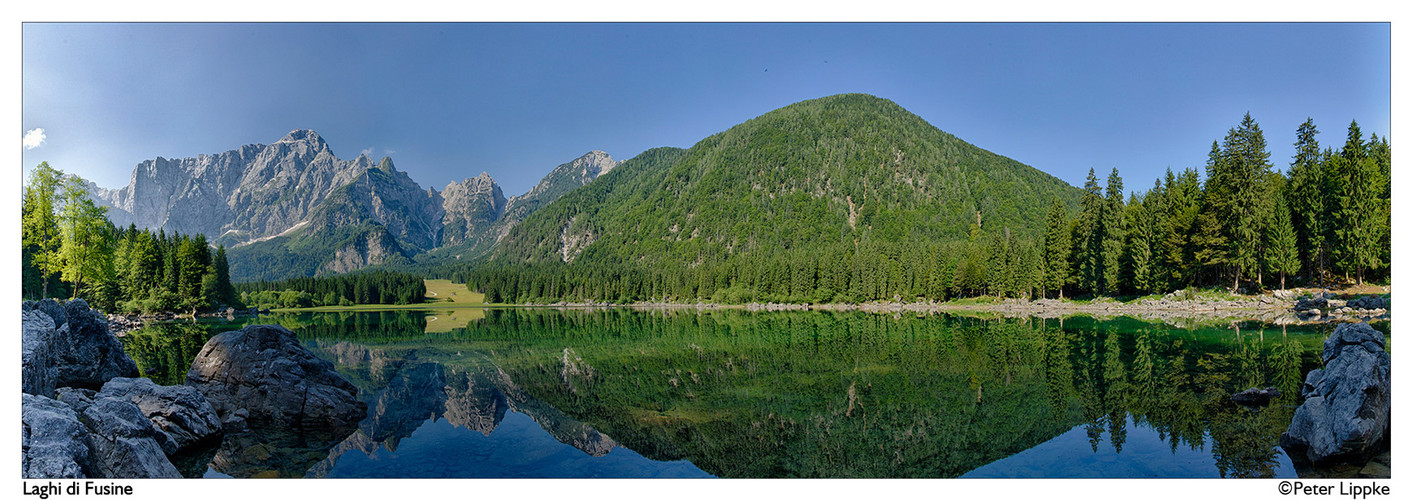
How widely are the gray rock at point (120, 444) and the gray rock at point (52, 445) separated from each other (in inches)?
16.5

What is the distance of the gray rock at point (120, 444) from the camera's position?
1066cm

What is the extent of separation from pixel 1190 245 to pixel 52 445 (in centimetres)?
6808

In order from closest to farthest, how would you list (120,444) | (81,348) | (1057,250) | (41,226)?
1. (120,444)
2. (81,348)
3. (41,226)
4. (1057,250)

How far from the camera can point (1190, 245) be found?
5284 cm

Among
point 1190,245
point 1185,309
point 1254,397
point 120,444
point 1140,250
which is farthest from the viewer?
point 1140,250

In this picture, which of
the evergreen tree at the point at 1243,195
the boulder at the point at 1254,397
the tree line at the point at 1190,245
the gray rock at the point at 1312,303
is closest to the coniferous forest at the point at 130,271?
the boulder at the point at 1254,397

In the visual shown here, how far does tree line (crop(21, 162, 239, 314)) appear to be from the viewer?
21812 mm


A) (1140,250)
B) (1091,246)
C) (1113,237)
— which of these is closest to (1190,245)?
(1140,250)

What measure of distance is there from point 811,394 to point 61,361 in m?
24.2

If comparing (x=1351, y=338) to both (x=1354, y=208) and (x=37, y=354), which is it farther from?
(x=37, y=354)

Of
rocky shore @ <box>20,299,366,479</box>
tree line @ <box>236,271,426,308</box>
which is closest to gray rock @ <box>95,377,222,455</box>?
rocky shore @ <box>20,299,366,479</box>

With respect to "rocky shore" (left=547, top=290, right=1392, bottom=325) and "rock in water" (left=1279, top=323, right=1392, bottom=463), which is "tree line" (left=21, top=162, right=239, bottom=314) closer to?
"rock in water" (left=1279, top=323, right=1392, bottom=463)

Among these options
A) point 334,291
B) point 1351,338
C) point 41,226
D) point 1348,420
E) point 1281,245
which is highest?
point 41,226

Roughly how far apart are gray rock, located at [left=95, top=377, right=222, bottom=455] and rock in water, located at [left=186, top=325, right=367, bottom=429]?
1371 mm
